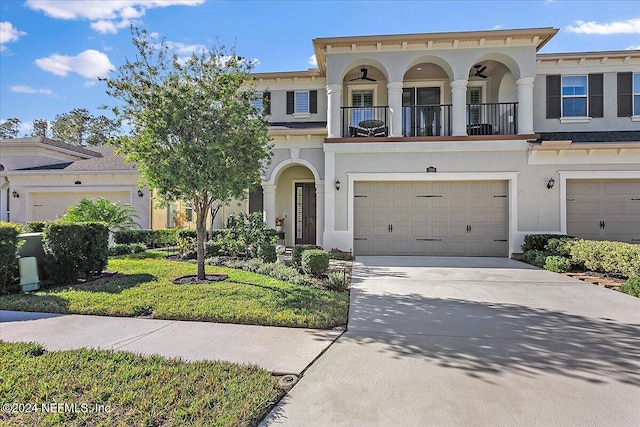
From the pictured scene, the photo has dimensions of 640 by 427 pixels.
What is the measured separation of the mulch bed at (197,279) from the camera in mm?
6882

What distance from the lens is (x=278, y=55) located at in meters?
12.5

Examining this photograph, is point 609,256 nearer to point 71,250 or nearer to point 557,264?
point 557,264

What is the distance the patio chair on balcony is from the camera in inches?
462

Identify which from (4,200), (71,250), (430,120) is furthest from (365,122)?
(4,200)

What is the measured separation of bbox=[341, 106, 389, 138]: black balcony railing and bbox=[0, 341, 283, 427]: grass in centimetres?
998

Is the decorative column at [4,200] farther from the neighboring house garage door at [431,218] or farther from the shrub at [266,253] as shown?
the neighboring house garage door at [431,218]

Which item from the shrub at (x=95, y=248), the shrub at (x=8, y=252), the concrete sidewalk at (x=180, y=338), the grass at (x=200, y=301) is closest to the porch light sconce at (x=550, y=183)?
the grass at (x=200, y=301)

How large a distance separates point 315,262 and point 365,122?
6.12 meters

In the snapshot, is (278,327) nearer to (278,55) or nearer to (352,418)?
(352,418)

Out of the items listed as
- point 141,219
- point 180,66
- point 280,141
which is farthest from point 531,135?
point 141,219

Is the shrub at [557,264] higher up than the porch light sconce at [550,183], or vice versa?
the porch light sconce at [550,183]

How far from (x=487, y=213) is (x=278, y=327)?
938cm

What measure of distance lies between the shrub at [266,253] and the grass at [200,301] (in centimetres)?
152

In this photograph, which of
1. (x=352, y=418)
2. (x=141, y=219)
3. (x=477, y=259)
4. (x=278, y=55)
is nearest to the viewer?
(x=352, y=418)
